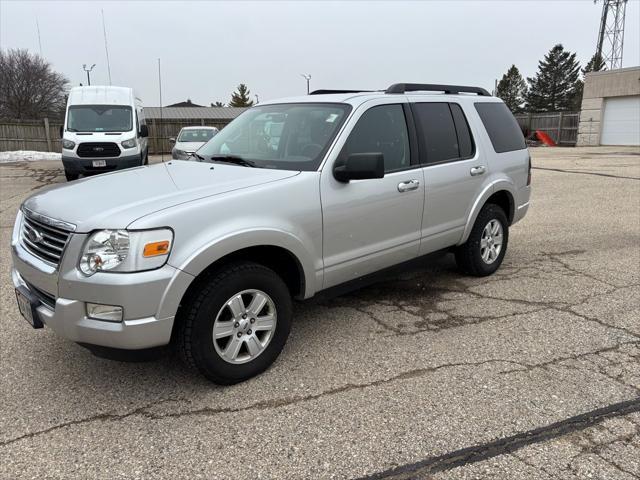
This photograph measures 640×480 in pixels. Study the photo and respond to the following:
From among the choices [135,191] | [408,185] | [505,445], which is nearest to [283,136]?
[408,185]

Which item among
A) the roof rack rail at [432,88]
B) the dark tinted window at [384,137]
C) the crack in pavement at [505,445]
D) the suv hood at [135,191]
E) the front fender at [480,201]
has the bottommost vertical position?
the crack in pavement at [505,445]

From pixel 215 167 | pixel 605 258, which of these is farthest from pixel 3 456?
pixel 605 258

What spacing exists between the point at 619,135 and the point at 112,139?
28.2 m

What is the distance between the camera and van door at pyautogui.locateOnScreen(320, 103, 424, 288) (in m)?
3.65

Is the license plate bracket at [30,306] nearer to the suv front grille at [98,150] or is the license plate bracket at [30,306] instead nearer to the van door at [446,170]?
the van door at [446,170]

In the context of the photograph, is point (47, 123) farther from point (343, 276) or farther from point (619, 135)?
point (619, 135)

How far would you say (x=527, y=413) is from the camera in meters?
2.94

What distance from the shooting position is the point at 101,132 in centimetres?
1377

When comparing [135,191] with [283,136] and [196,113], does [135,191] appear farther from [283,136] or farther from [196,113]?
[196,113]

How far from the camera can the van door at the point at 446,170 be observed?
4.43 metres

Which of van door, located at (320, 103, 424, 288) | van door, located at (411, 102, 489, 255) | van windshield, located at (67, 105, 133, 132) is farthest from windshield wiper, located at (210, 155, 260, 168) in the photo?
van windshield, located at (67, 105, 133, 132)

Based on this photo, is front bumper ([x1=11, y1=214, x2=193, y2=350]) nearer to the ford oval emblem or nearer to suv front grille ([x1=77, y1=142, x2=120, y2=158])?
the ford oval emblem

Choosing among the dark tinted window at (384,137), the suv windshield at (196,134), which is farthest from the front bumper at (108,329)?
the suv windshield at (196,134)

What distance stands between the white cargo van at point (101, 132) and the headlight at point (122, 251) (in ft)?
Answer: 38.2
